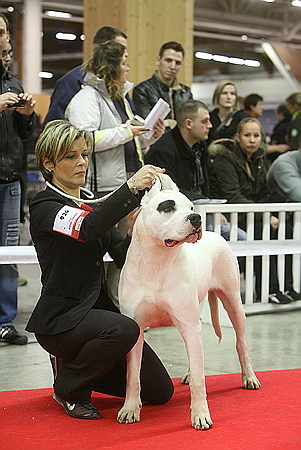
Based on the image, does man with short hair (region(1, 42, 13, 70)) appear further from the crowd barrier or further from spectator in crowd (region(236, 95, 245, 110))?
spectator in crowd (region(236, 95, 245, 110))

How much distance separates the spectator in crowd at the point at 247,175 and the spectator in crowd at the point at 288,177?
0.11 metres

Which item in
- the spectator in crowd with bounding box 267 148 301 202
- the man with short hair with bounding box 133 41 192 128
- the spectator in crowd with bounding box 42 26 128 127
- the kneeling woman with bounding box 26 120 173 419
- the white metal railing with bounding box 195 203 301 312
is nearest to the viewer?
the kneeling woman with bounding box 26 120 173 419

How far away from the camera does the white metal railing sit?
519 centimetres

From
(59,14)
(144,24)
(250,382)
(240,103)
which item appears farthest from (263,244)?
(59,14)

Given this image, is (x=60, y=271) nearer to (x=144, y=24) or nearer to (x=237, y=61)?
(x=144, y=24)

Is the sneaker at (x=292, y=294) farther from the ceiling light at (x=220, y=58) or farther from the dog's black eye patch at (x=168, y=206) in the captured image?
the ceiling light at (x=220, y=58)

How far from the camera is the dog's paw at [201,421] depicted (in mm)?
2670

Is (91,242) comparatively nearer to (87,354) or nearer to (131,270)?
(131,270)

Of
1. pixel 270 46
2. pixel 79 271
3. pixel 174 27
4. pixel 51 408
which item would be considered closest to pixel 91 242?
pixel 79 271

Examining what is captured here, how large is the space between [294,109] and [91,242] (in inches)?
185

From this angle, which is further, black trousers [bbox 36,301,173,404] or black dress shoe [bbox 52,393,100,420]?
black dress shoe [bbox 52,393,100,420]

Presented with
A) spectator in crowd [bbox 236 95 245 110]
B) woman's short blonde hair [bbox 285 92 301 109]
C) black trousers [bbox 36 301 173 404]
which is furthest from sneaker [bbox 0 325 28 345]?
woman's short blonde hair [bbox 285 92 301 109]

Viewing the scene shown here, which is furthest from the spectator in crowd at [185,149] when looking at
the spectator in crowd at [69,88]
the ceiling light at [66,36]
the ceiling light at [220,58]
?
the ceiling light at [220,58]

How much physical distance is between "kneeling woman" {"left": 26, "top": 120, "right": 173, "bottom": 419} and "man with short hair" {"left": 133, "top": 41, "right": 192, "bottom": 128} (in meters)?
2.56
